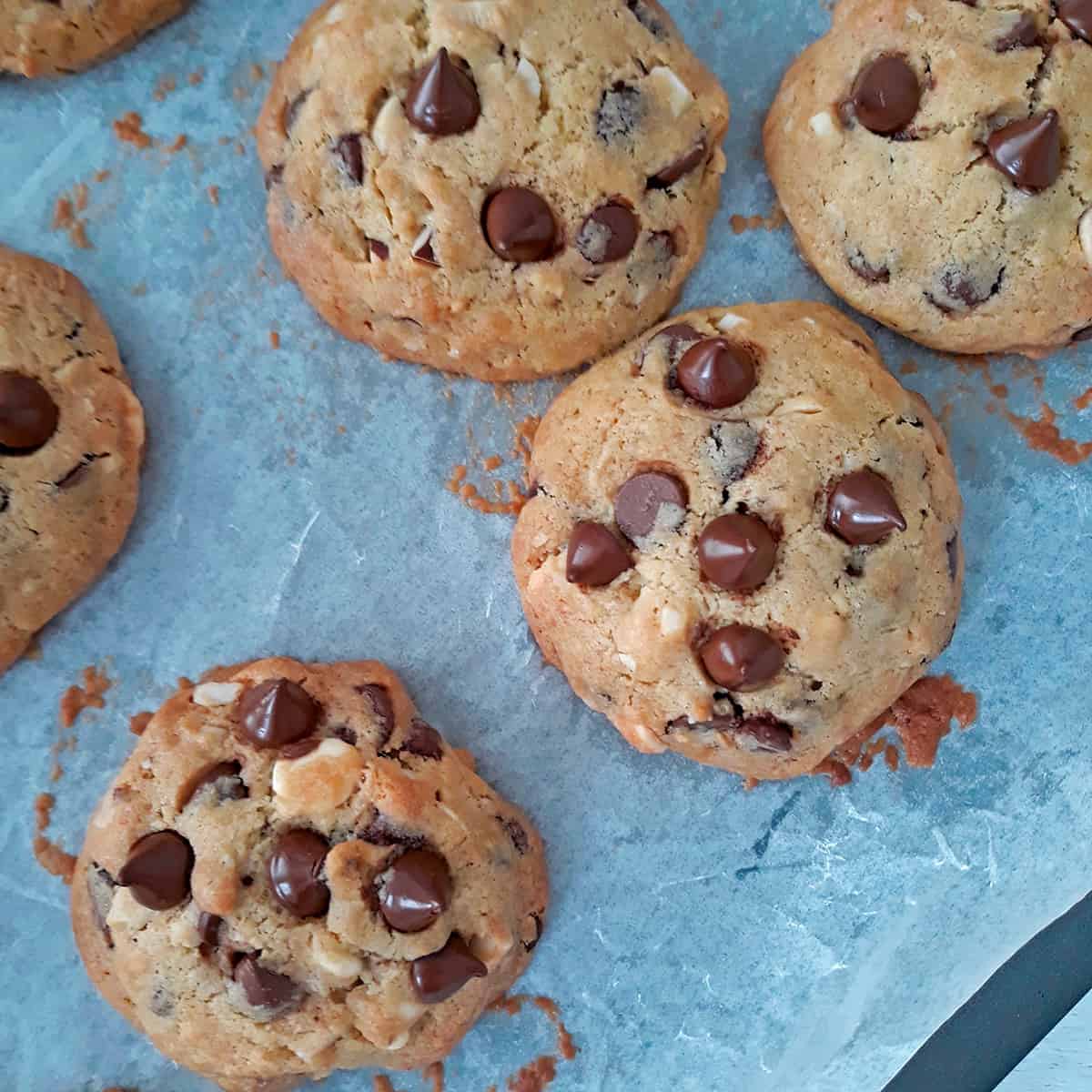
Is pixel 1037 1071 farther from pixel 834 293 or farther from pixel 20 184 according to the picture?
pixel 20 184

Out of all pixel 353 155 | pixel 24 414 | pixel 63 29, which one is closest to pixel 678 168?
pixel 353 155

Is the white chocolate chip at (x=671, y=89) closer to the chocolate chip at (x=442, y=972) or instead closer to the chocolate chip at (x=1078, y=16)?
the chocolate chip at (x=1078, y=16)

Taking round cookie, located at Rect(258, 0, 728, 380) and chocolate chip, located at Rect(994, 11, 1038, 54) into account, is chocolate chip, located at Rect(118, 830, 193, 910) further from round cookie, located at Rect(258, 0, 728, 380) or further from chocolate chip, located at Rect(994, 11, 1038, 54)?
chocolate chip, located at Rect(994, 11, 1038, 54)

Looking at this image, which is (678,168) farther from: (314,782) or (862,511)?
(314,782)

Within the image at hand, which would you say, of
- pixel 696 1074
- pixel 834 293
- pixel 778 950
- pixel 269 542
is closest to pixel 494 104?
pixel 834 293

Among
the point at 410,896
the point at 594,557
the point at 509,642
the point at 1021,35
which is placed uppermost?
the point at 1021,35

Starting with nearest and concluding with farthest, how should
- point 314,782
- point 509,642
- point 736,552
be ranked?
point 736,552
point 314,782
point 509,642

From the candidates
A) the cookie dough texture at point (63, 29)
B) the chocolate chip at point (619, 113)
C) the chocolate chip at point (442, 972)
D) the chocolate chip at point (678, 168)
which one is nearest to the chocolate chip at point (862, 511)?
the chocolate chip at point (678, 168)
